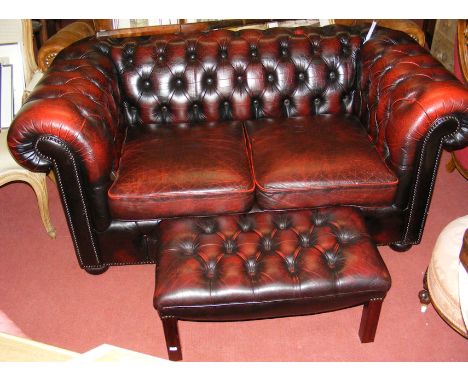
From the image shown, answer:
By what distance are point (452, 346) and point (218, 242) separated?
3.33 feet

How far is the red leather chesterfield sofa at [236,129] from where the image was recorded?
1901mm

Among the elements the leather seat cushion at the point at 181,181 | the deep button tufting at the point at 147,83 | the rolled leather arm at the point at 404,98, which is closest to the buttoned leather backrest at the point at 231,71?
the deep button tufting at the point at 147,83

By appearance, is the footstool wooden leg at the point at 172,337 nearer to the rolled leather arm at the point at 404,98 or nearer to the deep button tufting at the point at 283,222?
the deep button tufting at the point at 283,222

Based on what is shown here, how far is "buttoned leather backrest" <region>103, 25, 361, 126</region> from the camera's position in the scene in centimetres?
Result: 233

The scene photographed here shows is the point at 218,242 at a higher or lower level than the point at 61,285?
higher

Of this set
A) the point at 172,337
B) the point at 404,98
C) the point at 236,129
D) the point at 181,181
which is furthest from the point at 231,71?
the point at 172,337

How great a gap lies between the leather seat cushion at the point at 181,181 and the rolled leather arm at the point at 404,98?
0.62 m

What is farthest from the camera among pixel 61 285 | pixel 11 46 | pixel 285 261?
pixel 11 46

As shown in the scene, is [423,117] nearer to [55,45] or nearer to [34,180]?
[34,180]

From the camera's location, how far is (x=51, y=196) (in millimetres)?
2785

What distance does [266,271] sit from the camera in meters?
1.63
